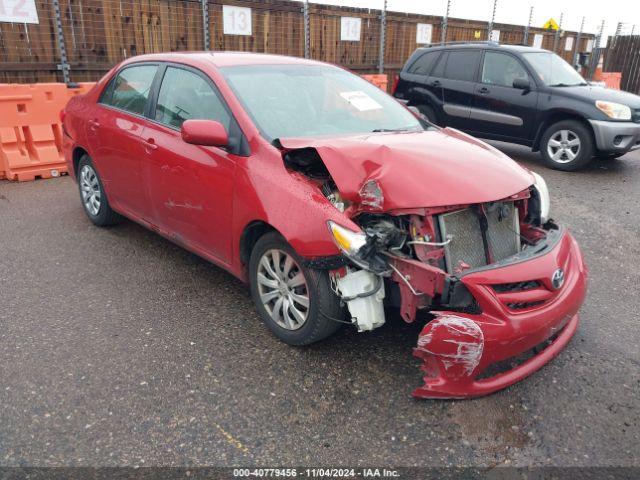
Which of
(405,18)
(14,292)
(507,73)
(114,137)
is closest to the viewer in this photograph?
(14,292)

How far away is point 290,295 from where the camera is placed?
3203 millimetres

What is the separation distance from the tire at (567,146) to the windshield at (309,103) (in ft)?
15.3

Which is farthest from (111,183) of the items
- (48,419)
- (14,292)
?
(48,419)

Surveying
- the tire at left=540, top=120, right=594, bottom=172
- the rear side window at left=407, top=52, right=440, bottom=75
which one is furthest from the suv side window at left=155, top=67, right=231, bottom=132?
the rear side window at left=407, top=52, right=440, bottom=75

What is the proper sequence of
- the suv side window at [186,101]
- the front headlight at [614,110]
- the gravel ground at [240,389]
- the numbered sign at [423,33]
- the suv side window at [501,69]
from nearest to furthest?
the gravel ground at [240,389], the suv side window at [186,101], the front headlight at [614,110], the suv side window at [501,69], the numbered sign at [423,33]

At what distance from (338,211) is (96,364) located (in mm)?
1683

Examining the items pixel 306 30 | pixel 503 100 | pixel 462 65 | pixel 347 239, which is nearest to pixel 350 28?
pixel 306 30

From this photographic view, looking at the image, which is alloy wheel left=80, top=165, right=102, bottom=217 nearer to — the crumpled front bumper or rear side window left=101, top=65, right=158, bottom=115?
rear side window left=101, top=65, right=158, bottom=115

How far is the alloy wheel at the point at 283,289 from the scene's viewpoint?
3.13 meters

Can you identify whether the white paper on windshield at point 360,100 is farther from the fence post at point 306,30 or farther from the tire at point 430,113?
the fence post at point 306,30

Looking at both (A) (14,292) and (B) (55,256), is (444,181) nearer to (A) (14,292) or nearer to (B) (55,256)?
(A) (14,292)

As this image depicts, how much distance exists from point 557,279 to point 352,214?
114cm

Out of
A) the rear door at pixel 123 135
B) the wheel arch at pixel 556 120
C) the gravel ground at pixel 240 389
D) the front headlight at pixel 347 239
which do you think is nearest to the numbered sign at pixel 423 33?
the wheel arch at pixel 556 120

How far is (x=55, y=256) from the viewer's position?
4707 mm
